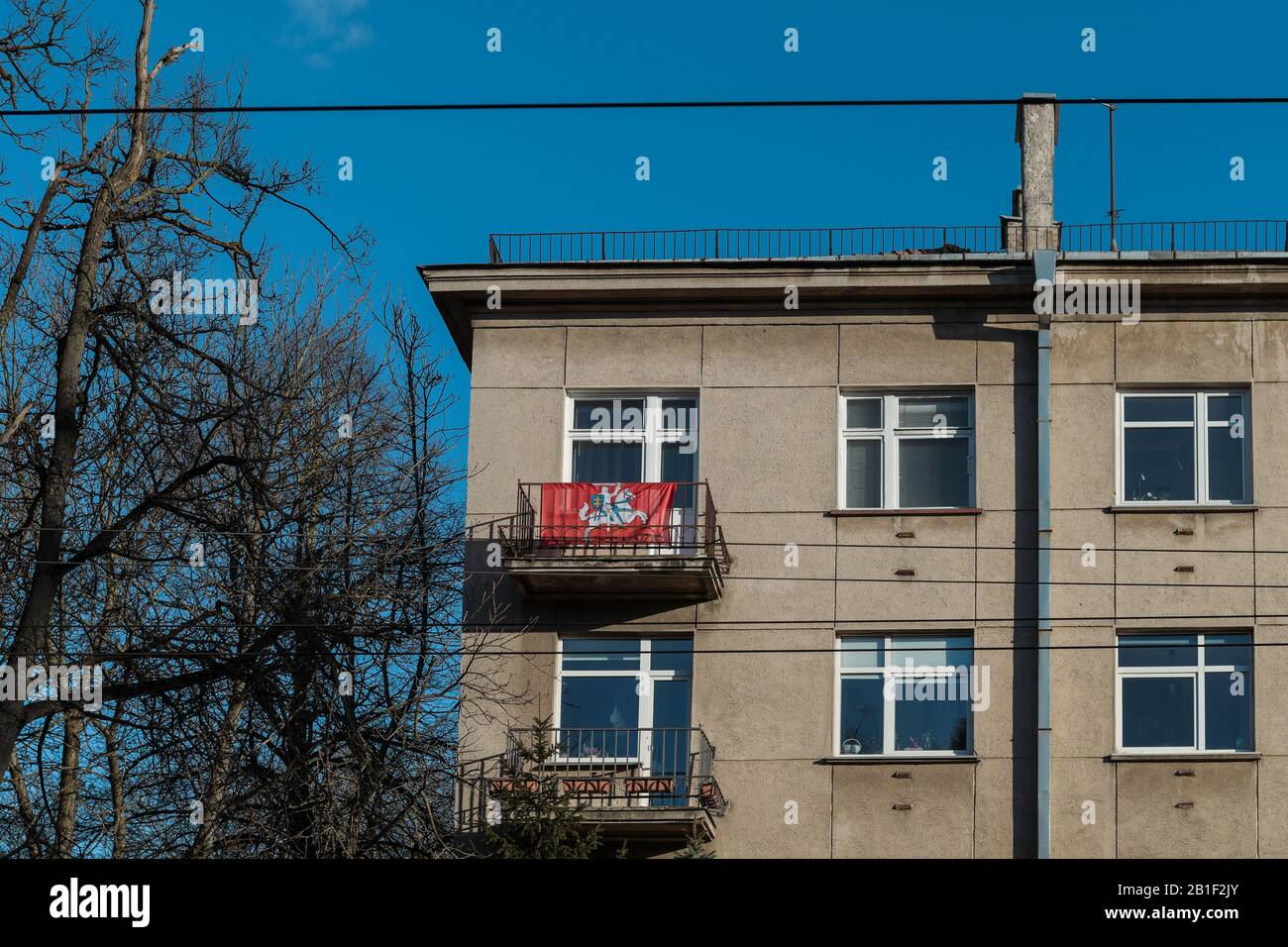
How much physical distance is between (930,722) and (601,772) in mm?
3752

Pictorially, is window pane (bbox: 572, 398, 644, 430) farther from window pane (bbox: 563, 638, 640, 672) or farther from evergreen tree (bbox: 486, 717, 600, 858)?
evergreen tree (bbox: 486, 717, 600, 858)

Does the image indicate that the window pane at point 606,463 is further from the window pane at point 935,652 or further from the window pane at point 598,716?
the window pane at point 935,652

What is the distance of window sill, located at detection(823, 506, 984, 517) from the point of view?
80.7 feet

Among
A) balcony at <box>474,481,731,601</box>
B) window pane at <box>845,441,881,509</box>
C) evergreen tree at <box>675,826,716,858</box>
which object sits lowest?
evergreen tree at <box>675,826,716,858</box>

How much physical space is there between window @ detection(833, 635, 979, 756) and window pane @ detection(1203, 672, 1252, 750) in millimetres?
2593

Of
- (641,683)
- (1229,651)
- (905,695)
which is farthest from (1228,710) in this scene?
(641,683)

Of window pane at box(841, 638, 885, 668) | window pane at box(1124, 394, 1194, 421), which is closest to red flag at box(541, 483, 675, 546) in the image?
window pane at box(841, 638, 885, 668)

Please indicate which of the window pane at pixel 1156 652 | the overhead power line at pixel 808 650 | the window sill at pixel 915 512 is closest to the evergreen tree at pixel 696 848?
the overhead power line at pixel 808 650

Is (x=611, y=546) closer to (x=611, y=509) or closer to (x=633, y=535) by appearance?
(x=633, y=535)
